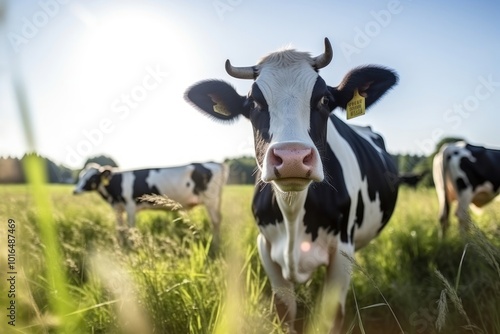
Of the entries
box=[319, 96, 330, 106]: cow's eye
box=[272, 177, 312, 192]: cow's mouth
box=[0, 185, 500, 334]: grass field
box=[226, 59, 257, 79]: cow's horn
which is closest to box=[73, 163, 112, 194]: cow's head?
box=[0, 185, 500, 334]: grass field

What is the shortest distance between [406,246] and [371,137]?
1516 mm

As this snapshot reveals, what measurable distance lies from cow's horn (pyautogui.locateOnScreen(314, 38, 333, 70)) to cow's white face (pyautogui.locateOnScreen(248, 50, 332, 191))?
0.06 metres

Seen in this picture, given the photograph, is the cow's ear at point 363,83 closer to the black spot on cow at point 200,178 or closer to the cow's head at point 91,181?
the black spot on cow at point 200,178

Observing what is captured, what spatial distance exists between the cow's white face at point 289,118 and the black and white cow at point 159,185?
813 centimetres

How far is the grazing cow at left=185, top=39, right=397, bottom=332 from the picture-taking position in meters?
2.30

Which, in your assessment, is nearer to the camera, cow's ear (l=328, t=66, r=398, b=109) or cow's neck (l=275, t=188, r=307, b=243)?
cow's neck (l=275, t=188, r=307, b=243)

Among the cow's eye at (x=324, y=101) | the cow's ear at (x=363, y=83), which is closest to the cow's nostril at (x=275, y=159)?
the cow's eye at (x=324, y=101)

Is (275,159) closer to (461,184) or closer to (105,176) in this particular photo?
(461,184)

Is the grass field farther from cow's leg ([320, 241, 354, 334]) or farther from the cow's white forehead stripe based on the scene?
the cow's white forehead stripe

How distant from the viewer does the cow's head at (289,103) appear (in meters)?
2.05

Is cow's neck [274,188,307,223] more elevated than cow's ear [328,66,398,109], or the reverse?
cow's ear [328,66,398,109]

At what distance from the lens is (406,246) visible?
5148mm

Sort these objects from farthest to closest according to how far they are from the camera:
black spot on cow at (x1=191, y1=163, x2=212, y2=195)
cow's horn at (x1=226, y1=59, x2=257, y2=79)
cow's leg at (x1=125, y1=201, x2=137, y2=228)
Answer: black spot on cow at (x1=191, y1=163, x2=212, y2=195), cow's leg at (x1=125, y1=201, x2=137, y2=228), cow's horn at (x1=226, y1=59, x2=257, y2=79)

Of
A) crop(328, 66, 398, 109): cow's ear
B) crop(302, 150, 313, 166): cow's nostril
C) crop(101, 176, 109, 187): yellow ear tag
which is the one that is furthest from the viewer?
crop(101, 176, 109, 187): yellow ear tag
